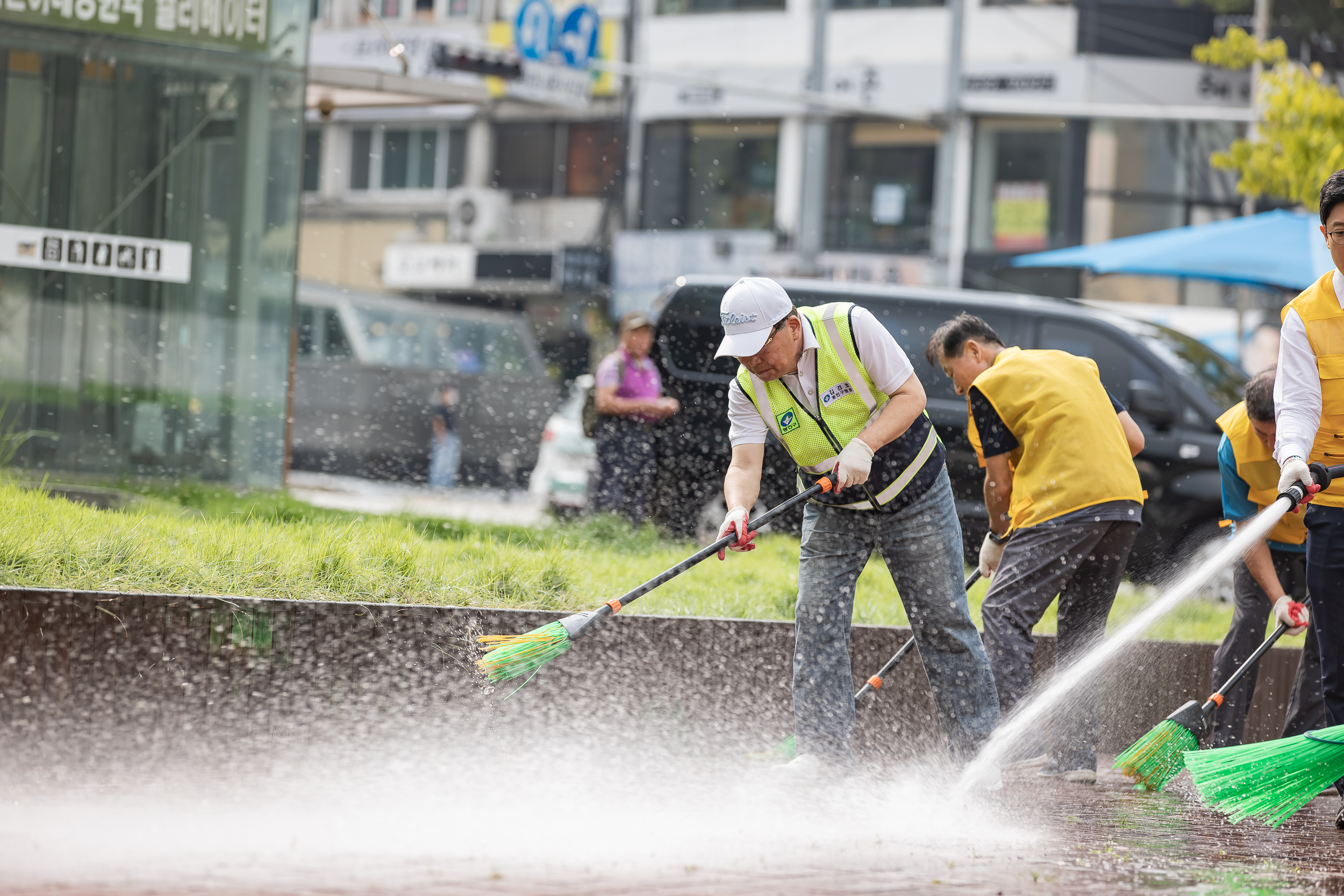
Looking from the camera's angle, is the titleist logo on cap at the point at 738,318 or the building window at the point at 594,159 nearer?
the titleist logo on cap at the point at 738,318

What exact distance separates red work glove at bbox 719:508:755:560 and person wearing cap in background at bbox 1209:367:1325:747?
6.83 ft

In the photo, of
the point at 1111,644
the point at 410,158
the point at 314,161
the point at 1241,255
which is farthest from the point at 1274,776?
the point at 314,161

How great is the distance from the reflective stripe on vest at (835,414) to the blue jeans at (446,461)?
1216 centimetres

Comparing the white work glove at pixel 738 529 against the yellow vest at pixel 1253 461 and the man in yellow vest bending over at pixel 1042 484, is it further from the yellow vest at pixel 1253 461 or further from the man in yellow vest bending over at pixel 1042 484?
the yellow vest at pixel 1253 461

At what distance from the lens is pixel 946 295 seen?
10062mm

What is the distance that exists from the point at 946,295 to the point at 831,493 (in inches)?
210

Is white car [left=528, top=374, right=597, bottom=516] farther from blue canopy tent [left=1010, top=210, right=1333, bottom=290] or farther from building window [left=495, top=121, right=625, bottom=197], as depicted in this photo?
building window [left=495, top=121, right=625, bottom=197]

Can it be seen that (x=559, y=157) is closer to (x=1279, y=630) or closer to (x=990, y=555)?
(x=990, y=555)

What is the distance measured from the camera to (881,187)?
2731 centimetres

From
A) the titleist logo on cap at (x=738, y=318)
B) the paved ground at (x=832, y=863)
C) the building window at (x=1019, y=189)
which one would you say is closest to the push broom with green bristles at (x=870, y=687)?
the paved ground at (x=832, y=863)

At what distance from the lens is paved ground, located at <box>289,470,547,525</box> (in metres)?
8.98

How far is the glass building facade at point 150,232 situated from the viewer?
346 inches

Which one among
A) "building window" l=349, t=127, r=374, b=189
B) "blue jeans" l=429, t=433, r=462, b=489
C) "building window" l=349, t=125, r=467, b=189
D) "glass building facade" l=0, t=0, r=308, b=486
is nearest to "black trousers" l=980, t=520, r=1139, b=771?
"glass building facade" l=0, t=0, r=308, b=486

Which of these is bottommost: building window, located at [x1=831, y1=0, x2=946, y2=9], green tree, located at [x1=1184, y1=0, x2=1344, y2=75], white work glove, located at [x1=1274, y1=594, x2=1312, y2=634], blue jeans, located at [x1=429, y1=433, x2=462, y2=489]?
blue jeans, located at [x1=429, y1=433, x2=462, y2=489]
